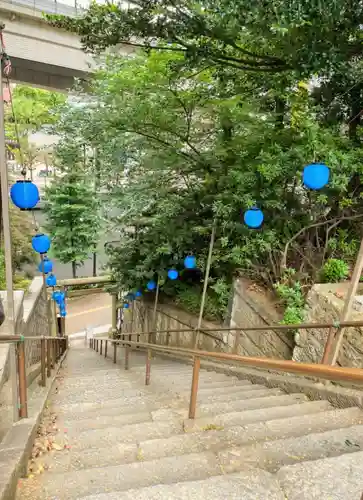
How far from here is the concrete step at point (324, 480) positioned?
154cm

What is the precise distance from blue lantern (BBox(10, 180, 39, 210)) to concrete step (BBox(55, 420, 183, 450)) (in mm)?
2120

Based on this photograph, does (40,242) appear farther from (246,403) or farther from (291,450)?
(291,450)

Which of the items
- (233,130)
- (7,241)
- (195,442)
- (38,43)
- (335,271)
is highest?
(38,43)

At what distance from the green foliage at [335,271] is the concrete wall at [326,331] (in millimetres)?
350

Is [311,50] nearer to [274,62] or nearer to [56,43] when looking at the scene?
[274,62]

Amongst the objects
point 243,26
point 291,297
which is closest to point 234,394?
point 291,297

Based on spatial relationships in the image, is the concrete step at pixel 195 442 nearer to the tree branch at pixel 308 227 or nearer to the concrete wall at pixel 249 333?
the concrete wall at pixel 249 333

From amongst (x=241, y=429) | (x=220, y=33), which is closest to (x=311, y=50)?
(x=220, y=33)

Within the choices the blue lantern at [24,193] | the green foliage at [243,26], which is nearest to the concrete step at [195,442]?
the blue lantern at [24,193]

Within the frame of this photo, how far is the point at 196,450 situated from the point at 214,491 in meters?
0.76

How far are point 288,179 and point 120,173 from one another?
6.14 meters

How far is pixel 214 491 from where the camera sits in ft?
5.12

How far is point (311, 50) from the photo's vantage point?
3.50 m

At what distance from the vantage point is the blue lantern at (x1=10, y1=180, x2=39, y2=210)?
11.1ft
